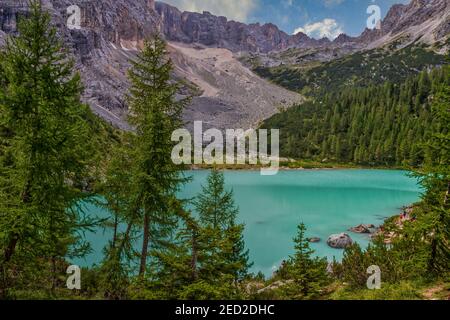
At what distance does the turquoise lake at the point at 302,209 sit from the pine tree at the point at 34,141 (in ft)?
64.0

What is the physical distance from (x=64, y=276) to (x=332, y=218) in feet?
117

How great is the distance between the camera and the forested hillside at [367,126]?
411ft

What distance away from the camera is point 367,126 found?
143 meters

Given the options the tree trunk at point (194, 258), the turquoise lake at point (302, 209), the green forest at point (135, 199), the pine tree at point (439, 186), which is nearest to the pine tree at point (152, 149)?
the green forest at point (135, 199)

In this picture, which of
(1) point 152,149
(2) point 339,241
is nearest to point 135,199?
(1) point 152,149

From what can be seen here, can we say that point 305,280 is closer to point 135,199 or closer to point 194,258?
point 194,258

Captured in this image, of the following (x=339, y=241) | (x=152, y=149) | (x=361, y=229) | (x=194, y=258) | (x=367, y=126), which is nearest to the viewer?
(x=194, y=258)

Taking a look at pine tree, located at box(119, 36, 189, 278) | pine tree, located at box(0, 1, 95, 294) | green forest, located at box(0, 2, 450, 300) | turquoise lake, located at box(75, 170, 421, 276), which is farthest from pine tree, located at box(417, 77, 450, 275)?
turquoise lake, located at box(75, 170, 421, 276)

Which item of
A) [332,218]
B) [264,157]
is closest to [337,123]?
[264,157]

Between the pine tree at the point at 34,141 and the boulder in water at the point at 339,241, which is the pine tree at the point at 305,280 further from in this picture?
the boulder in water at the point at 339,241

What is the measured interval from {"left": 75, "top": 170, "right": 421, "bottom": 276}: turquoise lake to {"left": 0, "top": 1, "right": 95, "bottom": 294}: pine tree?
19.5 m

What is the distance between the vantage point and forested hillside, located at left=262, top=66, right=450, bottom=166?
4936 inches

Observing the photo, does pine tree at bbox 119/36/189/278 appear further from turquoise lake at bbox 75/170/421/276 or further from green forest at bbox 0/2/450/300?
turquoise lake at bbox 75/170/421/276

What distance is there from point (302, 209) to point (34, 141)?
4553cm
